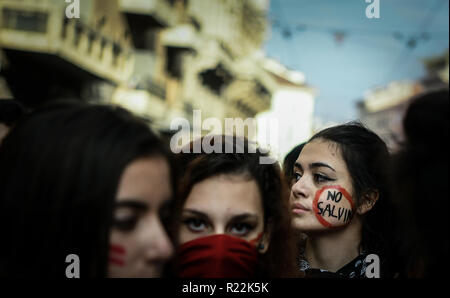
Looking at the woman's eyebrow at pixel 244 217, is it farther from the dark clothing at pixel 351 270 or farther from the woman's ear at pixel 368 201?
the woman's ear at pixel 368 201

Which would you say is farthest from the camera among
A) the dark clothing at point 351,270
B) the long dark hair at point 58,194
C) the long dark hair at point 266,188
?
the dark clothing at point 351,270

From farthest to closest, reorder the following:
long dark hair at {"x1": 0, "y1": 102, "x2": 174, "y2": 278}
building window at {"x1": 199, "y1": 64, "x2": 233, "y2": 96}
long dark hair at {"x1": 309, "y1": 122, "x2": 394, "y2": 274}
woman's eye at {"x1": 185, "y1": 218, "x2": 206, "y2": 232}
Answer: building window at {"x1": 199, "y1": 64, "x2": 233, "y2": 96} → long dark hair at {"x1": 309, "y1": 122, "x2": 394, "y2": 274} → woman's eye at {"x1": 185, "y1": 218, "x2": 206, "y2": 232} → long dark hair at {"x1": 0, "y1": 102, "x2": 174, "y2": 278}

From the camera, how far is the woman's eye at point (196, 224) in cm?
216

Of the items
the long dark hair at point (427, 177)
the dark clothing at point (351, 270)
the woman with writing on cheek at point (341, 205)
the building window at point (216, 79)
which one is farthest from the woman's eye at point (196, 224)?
the building window at point (216, 79)

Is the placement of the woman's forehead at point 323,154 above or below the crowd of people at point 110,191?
above

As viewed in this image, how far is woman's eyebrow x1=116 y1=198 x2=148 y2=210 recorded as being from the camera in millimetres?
1485

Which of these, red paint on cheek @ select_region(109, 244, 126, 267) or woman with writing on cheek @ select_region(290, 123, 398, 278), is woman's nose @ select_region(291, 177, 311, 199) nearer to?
woman with writing on cheek @ select_region(290, 123, 398, 278)

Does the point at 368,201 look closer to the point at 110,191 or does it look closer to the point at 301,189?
the point at 301,189

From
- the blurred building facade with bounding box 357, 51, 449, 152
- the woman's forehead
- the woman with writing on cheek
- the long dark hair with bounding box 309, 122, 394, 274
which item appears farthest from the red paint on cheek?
the blurred building facade with bounding box 357, 51, 449, 152

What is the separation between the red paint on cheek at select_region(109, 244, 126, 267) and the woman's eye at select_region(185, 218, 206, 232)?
0.64 meters

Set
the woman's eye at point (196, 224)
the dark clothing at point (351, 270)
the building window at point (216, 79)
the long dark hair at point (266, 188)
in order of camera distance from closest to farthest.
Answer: the woman's eye at point (196, 224)
the long dark hair at point (266, 188)
the dark clothing at point (351, 270)
the building window at point (216, 79)

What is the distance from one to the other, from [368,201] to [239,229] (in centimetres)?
83

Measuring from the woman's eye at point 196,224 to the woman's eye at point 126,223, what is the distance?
2.13 ft
